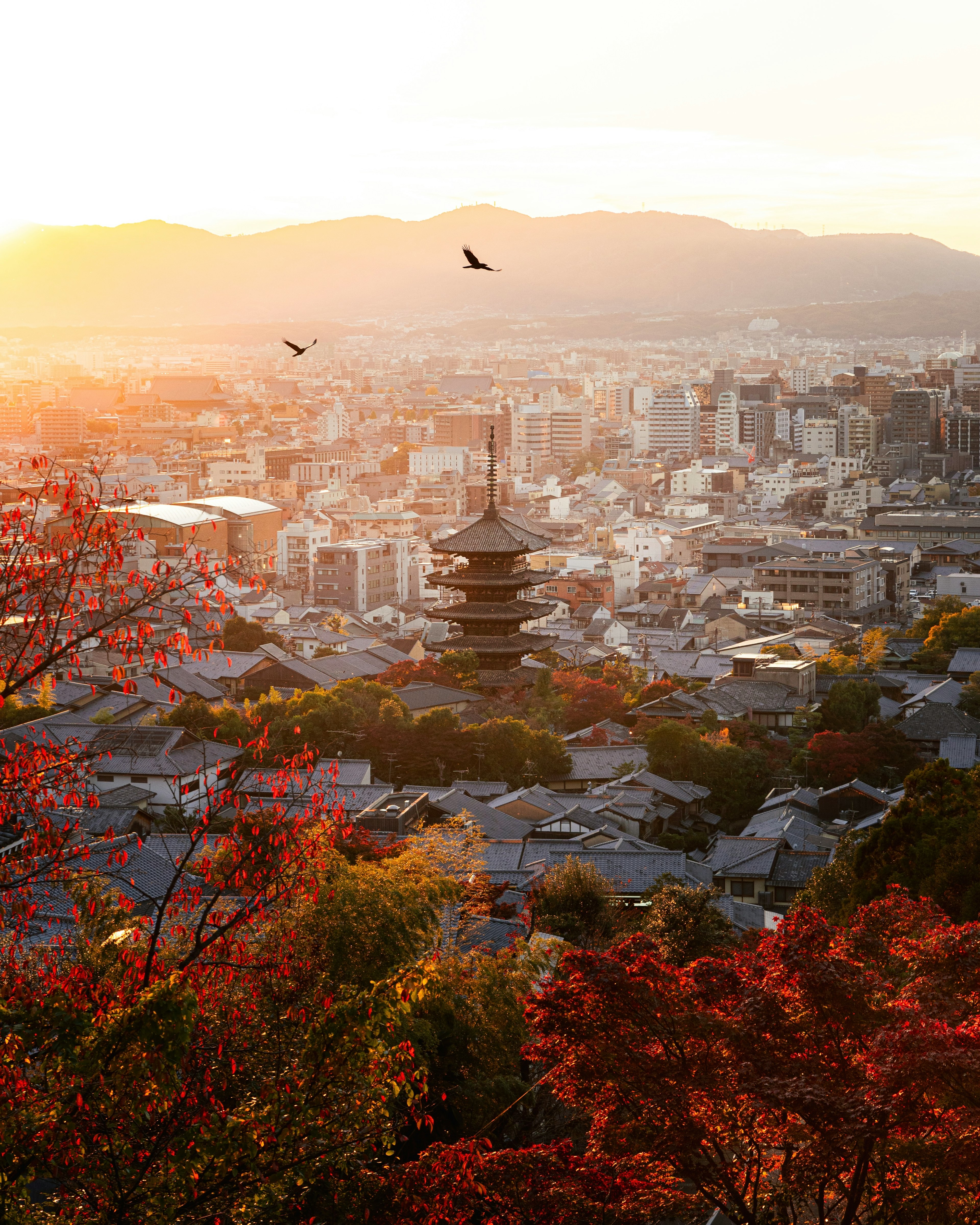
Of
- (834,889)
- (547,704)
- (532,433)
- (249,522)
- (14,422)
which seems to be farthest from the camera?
(532,433)

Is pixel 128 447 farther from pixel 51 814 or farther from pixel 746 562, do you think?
pixel 51 814

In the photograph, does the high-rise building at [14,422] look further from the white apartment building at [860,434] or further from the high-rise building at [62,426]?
the white apartment building at [860,434]

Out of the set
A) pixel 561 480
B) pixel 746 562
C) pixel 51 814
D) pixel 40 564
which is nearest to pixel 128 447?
pixel 561 480

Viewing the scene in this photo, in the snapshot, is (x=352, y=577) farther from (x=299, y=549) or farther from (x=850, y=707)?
(x=850, y=707)

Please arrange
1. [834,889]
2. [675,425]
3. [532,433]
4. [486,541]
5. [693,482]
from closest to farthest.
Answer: [834,889] → [486,541] → [693,482] → [532,433] → [675,425]

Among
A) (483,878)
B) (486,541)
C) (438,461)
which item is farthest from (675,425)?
(483,878)

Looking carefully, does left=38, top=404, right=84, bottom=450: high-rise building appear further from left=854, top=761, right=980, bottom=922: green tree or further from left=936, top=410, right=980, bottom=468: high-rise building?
left=854, top=761, right=980, bottom=922: green tree
